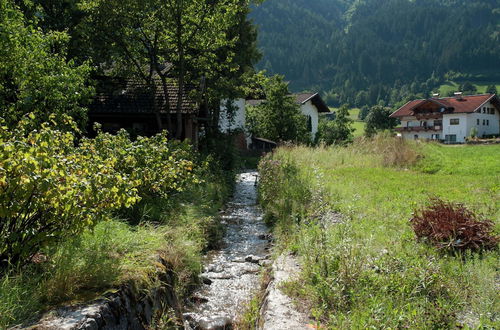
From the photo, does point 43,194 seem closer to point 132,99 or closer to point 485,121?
point 132,99

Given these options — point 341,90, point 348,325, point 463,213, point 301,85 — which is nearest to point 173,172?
point 348,325

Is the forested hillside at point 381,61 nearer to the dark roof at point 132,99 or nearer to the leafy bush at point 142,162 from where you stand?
the dark roof at point 132,99

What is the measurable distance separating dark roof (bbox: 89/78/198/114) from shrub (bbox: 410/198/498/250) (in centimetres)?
1387

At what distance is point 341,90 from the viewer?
536ft

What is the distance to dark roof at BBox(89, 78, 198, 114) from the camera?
18812 millimetres

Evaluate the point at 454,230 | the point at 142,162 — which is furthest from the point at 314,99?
the point at 454,230

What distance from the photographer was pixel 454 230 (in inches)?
224

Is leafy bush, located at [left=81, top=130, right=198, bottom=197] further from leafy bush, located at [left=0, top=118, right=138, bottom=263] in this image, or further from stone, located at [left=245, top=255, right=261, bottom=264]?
leafy bush, located at [left=0, top=118, right=138, bottom=263]

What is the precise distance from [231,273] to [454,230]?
3.88 m

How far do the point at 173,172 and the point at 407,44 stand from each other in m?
216

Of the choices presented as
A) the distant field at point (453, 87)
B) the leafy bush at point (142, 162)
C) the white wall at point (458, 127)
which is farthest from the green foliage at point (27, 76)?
→ the distant field at point (453, 87)

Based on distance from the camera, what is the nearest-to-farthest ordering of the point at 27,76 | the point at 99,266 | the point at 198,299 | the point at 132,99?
the point at 99,266 → the point at 198,299 → the point at 27,76 → the point at 132,99

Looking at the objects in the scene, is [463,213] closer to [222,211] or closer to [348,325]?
[348,325]

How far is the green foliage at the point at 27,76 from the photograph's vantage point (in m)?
8.46
